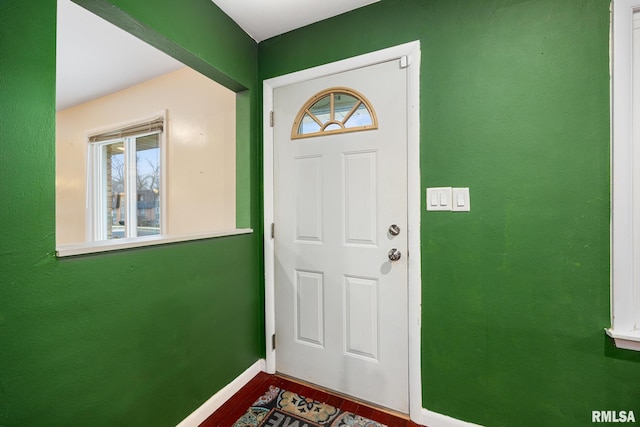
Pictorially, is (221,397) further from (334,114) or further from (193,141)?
(193,141)

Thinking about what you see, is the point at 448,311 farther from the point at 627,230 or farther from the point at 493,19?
the point at 493,19

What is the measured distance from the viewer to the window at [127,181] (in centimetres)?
272

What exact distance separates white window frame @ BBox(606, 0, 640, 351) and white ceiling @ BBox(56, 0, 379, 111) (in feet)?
3.87

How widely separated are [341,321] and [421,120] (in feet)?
4.16

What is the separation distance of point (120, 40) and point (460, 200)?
256 cm

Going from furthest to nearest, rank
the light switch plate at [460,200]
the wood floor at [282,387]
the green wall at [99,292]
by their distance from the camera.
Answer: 1. the wood floor at [282,387]
2. the light switch plate at [460,200]
3. the green wall at [99,292]

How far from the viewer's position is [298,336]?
1817 mm

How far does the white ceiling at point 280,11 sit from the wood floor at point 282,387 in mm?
2373

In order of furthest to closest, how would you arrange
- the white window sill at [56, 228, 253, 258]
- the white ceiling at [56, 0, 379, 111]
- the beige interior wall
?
the beige interior wall
the white ceiling at [56, 0, 379, 111]
the white window sill at [56, 228, 253, 258]

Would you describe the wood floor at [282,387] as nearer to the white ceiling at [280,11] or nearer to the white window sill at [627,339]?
the white window sill at [627,339]

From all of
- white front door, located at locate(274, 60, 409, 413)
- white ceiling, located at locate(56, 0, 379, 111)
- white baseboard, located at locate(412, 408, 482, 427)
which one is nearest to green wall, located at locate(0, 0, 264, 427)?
white ceiling, located at locate(56, 0, 379, 111)

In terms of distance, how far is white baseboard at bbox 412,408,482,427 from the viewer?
139 centimetres
